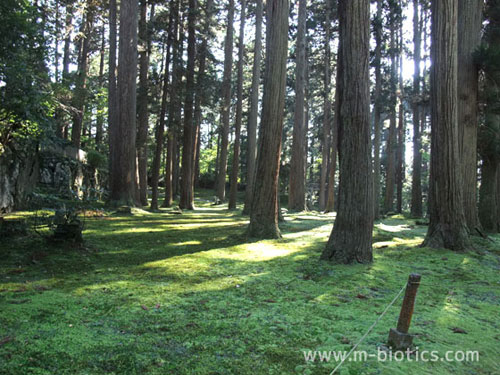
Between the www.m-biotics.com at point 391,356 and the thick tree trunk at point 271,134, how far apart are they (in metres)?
5.32

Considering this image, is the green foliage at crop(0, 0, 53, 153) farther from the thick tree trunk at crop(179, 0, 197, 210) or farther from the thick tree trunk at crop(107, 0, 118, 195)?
the thick tree trunk at crop(179, 0, 197, 210)

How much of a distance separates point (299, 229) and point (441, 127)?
4.77 metres

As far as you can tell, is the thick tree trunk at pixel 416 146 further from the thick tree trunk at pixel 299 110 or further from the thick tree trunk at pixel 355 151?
the thick tree trunk at pixel 355 151

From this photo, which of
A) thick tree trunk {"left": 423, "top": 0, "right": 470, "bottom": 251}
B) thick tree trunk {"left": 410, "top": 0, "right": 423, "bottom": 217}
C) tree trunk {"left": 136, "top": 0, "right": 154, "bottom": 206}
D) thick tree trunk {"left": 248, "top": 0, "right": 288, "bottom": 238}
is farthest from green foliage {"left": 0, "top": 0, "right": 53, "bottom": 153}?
thick tree trunk {"left": 410, "top": 0, "right": 423, "bottom": 217}

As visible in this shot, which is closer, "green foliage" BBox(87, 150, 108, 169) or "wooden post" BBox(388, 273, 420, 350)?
"wooden post" BBox(388, 273, 420, 350)

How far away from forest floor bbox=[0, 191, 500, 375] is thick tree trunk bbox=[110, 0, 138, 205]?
614 centimetres

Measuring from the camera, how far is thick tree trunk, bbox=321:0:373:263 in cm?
578

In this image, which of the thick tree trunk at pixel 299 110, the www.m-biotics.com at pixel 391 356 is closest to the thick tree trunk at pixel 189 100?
the thick tree trunk at pixel 299 110

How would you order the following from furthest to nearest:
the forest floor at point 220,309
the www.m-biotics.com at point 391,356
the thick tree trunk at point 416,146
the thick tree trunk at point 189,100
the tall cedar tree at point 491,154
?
the thick tree trunk at point 416,146
the thick tree trunk at point 189,100
the tall cedar tree at point 491,154
the www.m-biotics.com at point 391,356
the forest floor at point 220,309

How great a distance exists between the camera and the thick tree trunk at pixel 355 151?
19.0 ft

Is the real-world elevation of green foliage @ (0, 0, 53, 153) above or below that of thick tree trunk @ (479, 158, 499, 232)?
above

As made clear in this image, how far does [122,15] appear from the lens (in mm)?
12812

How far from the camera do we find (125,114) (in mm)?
12805

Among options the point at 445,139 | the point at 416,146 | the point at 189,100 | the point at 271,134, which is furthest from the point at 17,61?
the point at 416,146
